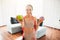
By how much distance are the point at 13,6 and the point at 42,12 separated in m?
1.70

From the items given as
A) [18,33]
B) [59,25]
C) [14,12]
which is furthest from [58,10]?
[14,12]

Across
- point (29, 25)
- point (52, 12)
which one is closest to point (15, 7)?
point (52, 12)

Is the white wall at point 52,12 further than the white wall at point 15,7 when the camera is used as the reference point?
No

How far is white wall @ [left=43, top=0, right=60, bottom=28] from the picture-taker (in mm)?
4484

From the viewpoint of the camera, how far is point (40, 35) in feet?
11.1

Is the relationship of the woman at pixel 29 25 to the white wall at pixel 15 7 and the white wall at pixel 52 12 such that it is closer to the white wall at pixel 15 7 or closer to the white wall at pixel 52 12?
the white wall at pixel 52 12

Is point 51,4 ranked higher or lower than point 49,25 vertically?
higher

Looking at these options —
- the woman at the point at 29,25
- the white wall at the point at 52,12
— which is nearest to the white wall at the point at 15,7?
the white wall at the point at 52,12

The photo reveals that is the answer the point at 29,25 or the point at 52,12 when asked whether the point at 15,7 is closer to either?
the point at 52,12

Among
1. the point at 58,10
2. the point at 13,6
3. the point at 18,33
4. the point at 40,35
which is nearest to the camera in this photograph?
the point at 40,35

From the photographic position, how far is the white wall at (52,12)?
177 inches

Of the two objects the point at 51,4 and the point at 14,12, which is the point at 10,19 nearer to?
the point at 14,12

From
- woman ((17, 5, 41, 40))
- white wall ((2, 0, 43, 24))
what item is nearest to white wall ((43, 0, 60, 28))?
white wall ((2, 0, 43, 24))

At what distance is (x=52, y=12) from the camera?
15.4 feet
